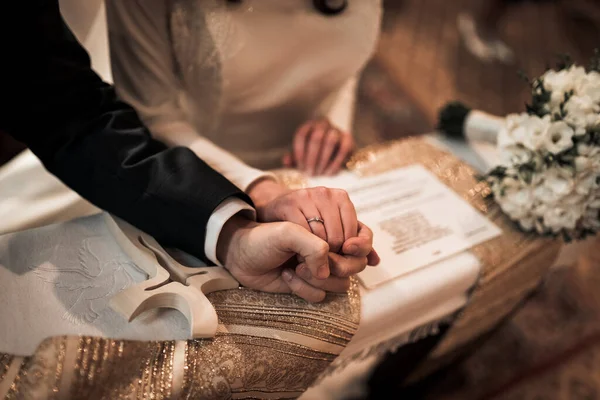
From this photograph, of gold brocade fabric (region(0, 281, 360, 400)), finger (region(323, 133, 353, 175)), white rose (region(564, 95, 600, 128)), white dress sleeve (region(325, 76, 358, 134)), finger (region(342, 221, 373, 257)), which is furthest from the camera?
white dress sleeve (region(325, 76, 358, 134))

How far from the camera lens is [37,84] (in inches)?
22.2

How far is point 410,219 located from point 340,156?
0.62ft

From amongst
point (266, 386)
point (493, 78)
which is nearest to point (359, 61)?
point (266, 386)

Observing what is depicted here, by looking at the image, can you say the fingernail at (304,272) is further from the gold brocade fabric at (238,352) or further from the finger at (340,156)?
the finger at (340,156)

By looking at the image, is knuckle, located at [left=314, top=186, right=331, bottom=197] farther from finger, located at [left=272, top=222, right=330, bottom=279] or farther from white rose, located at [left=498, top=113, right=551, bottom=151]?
white rose, located at [left=498, top=113, right=551, bottom=151]

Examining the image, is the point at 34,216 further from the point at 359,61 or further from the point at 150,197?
the point at 359,61

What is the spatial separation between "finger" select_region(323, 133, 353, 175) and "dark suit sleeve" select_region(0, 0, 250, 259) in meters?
0.29

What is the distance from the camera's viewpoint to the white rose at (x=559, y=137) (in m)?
0.68

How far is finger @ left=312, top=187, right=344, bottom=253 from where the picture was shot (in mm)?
568

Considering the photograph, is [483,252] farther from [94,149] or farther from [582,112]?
[94,149]

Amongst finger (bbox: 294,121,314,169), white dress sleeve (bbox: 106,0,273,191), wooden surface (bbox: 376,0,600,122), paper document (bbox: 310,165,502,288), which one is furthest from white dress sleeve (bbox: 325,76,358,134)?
wooden surface (bbox: 376,0,600,122)

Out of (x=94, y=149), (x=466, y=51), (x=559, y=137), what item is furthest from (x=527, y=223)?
(x=466, y=51)

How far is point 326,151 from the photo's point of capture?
33.7 inches

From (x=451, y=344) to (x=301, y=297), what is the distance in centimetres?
46
